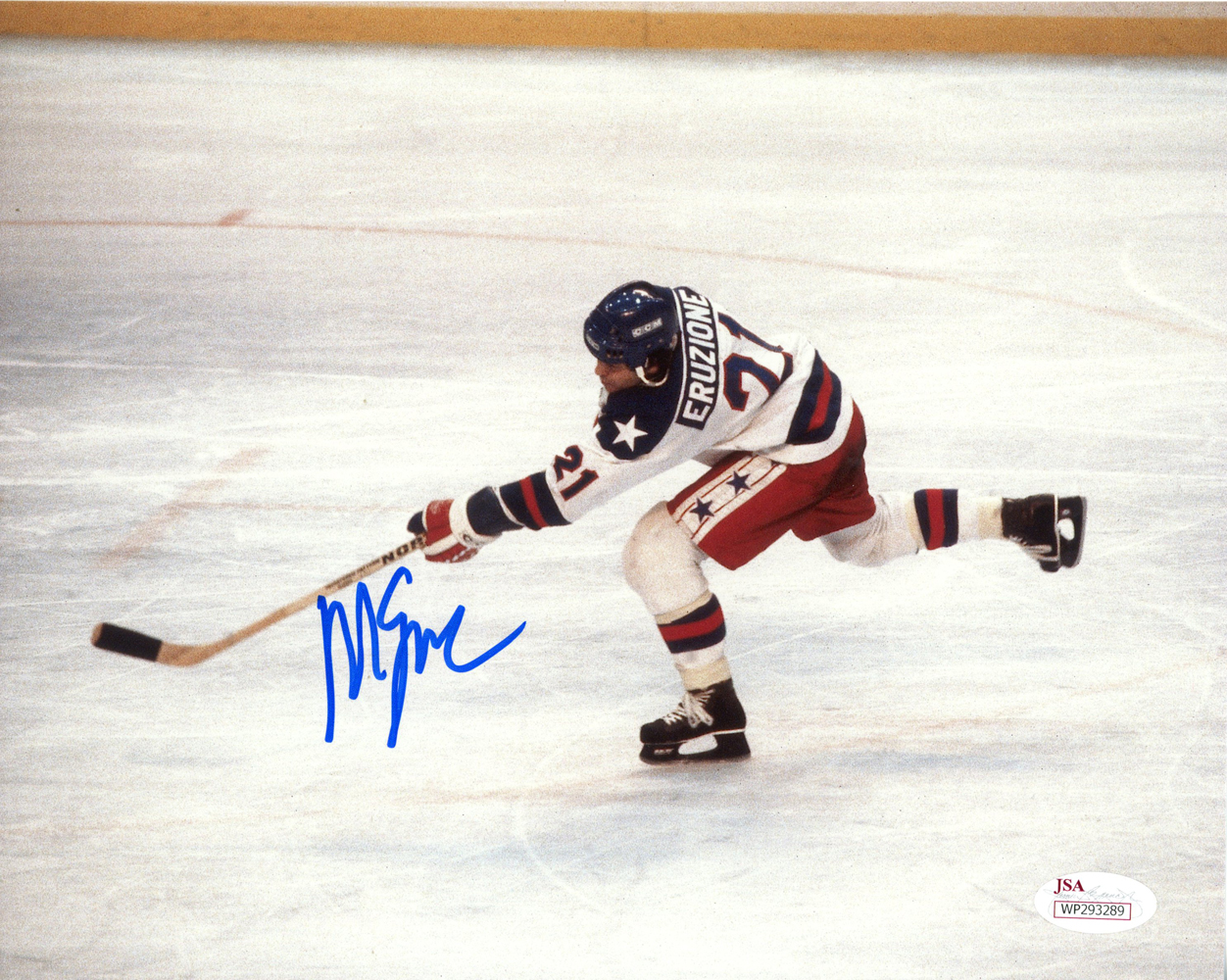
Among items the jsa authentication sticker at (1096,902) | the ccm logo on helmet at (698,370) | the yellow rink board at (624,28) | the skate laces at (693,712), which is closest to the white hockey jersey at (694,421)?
the ccm logo on helmet at (698,370)

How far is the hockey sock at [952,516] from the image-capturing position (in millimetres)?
3412

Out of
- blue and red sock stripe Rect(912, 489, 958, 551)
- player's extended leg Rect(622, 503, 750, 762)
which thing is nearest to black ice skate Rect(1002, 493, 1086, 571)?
blue and red sock stripe Rect(912, 489, 958, 551)

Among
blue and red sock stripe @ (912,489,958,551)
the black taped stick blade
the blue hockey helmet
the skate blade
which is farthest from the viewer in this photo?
blue and red sock stripe @ (912,489,958,551)

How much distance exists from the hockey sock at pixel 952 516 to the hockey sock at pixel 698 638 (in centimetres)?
55

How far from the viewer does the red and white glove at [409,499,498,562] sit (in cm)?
318

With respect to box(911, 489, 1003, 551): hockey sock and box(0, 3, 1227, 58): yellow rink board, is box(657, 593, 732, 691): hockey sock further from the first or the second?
box(0, 3, 1227, 58): yellow rink board

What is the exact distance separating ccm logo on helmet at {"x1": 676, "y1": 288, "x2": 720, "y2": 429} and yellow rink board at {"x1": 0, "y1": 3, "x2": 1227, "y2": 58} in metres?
6.73

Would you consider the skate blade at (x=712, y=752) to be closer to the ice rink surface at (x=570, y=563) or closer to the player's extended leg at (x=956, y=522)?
the ice rink surface at (x=570, y=563)

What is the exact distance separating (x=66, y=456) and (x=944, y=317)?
294 cm

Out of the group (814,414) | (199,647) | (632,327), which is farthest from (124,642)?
(814,414)

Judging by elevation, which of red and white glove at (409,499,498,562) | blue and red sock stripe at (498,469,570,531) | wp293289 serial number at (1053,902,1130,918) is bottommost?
wp293289 serial number at (1053,902,1130,918)
